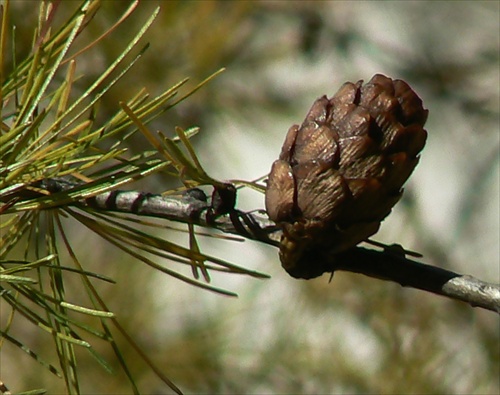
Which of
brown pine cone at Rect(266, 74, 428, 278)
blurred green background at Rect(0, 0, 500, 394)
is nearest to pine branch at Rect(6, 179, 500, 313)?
brown pine cone at Rect(266, 74, 428, 278)

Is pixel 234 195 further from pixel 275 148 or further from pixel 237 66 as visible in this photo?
pixel 275 148

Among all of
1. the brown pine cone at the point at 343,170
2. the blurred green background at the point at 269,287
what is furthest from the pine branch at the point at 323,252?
the blurred green background at the point at 269,287

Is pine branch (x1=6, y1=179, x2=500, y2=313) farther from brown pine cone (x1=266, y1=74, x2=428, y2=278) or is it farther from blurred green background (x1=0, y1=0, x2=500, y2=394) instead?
blurred green background (x1=0, y1=0, x2=500, y2=394)

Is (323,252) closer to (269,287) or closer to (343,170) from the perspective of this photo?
(343,170)

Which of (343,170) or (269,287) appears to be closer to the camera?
(343,170)

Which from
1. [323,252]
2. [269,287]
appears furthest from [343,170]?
[269,287]

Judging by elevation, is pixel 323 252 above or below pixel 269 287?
below

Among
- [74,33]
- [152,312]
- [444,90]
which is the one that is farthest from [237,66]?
[74,33]
